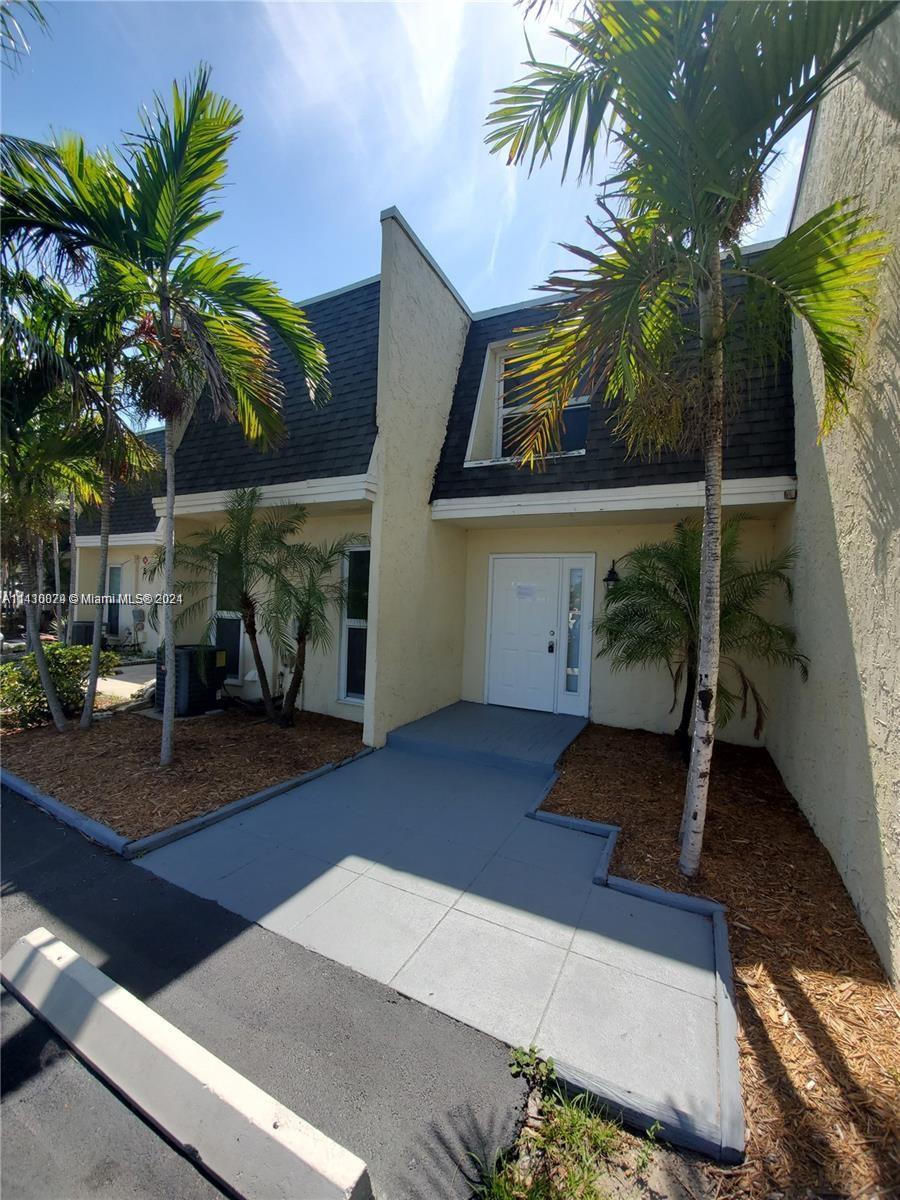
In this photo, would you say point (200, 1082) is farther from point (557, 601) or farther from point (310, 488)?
point (557, 601)

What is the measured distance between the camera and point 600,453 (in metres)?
6.07

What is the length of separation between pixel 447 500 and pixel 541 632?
96.7 inches

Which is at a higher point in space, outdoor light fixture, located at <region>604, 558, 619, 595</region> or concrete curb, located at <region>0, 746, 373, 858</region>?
outdoor light fixture, located at <region>604, 558, 619, 595</region>

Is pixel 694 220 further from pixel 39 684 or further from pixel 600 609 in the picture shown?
pixel 39 684

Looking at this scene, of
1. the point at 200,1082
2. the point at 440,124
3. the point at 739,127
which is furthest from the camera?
the point at 440,124

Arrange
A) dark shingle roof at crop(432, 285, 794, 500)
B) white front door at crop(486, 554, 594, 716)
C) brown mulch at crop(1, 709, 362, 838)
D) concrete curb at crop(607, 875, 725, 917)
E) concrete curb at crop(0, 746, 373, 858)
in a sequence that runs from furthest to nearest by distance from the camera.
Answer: white front door at crop(486, 554, 594, 716), dark shingle roof at crop(432, 285, 794, 500), brown mulch at crop(1, 709, 362, 838), concrete curb at crop(0, 746, 373, 858), concrete curb at crop(607, 875, 725, 917)

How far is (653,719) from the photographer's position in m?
6.79

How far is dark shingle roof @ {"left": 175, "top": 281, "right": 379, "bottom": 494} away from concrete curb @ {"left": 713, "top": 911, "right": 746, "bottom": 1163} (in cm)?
542

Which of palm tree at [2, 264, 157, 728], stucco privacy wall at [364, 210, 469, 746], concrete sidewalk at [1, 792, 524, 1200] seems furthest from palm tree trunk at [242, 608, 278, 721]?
concrete sidewalk at [1, 792, 524, 1200]

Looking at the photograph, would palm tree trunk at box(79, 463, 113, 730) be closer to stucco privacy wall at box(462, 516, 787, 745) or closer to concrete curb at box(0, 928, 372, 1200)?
concrete curb at box(0, 928, 372, 1200)

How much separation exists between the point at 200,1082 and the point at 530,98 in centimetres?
591

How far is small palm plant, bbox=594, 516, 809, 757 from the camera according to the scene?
4.88 m

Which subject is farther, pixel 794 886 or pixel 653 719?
pixel 653 719

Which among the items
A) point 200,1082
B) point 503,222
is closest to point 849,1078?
point 200,1082
